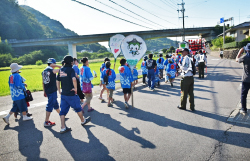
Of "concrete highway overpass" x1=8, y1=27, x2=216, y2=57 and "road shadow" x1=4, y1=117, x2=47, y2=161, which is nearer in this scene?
"road shadow" x1=4, y1=117, x2=47, y2=161

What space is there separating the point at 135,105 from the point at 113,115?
138 cm

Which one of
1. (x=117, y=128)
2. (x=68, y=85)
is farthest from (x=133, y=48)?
(x=117, y=128)

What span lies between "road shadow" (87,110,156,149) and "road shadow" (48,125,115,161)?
631 mm

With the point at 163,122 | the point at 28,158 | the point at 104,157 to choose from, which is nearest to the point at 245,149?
the point at 163,122

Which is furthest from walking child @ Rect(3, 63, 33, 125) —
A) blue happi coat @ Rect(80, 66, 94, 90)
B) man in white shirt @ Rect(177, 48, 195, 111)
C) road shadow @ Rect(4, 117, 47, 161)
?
man in white shirt @ Rect(177, 48, 195, 111)

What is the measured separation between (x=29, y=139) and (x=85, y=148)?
163 centimetres

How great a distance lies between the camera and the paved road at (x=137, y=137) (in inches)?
136

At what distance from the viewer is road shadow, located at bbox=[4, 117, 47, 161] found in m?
3.68

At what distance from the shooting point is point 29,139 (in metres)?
4.36

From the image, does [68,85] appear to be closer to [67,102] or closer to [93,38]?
[67,102]

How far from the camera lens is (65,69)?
4488mm

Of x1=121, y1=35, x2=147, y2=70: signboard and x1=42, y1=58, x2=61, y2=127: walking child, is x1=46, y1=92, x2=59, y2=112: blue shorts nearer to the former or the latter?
x1=42, y1=58, x2=61, y2=127: walking child

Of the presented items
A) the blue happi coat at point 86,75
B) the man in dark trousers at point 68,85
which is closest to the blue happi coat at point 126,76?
the blue happi coat at point 86,75

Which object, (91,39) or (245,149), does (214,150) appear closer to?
(245,149)
